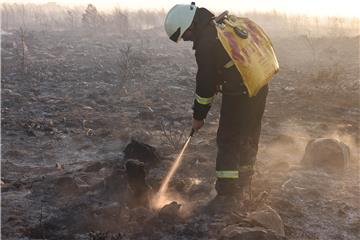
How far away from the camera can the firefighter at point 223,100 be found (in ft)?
12.5

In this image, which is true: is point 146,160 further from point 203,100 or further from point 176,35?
point 176,35

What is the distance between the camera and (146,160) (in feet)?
16.9

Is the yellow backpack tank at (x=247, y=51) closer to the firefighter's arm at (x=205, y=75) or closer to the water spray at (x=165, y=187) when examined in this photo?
the firefighter's arm at (x=205, y=75)

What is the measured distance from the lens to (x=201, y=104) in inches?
154

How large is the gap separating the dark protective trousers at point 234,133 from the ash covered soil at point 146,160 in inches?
10.2

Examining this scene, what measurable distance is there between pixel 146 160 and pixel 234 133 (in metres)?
1.37

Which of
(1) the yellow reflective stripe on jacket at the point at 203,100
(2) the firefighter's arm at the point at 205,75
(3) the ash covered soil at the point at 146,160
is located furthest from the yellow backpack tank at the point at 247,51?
(3) the ash covered soil at the point at 146,160

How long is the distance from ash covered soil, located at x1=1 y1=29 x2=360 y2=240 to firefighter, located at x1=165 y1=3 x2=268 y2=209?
0.88 feet

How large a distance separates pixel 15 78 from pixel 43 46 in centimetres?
554

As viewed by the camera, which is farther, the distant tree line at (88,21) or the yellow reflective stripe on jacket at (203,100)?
the distant tree line at (88,21)

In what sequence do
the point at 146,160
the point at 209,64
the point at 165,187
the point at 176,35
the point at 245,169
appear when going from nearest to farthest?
the point at 209,64
the point at 176,35
the point at 245,169
the point at 165,187
the point at 146,160

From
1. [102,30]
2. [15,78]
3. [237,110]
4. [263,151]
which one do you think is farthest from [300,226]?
[102,30]

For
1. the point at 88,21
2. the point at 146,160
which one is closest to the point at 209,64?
the point at 146,160

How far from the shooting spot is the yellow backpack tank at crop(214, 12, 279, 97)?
3783 mm
